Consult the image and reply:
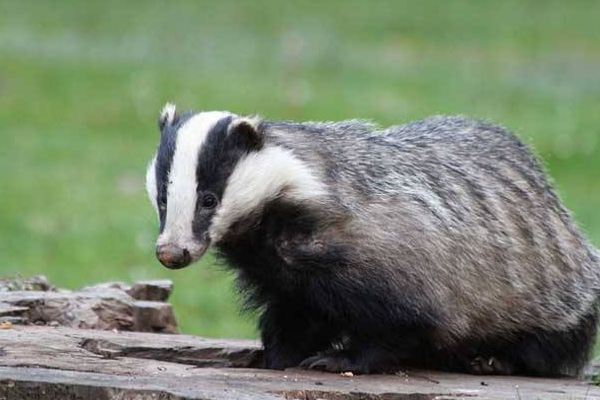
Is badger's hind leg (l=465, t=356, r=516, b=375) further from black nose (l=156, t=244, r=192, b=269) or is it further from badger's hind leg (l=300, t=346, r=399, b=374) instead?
black nose (l=156, t=244, r=192, b=269)

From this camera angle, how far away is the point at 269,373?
5.51 metres

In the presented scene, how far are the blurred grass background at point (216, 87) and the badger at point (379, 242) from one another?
2.17 ft

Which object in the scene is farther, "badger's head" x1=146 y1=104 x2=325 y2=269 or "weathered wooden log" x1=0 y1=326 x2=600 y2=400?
"badger's head" x1=146 y1=104 x2=325 y2=269

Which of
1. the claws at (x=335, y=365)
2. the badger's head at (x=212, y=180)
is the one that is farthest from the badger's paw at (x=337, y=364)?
the badger's head at (x=212, y=180)

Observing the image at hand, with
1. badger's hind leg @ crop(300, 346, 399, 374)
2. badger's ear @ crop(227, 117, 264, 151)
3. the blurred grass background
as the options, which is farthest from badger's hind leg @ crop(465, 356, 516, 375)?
badger's ear @ crop(227, 117, 264, 151)

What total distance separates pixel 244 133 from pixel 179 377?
1.02 meters

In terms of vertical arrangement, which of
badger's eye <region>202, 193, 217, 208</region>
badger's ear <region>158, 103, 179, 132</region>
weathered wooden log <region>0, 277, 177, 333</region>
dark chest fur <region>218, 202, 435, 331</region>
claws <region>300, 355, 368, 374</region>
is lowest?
claws <region>300, 355, 368, 374</region>

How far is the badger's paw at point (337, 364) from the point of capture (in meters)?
5.62

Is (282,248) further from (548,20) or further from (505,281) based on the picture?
(548,20)

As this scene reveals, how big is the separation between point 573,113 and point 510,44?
24.4ft

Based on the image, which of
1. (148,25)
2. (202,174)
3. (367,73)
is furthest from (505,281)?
Result: (148,25)

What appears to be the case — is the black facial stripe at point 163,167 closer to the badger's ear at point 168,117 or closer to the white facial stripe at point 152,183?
the white facial stripe at point 152,183

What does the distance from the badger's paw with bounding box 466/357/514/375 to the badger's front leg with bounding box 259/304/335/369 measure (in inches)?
27.0

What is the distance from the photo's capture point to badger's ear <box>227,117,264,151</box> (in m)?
5.41
